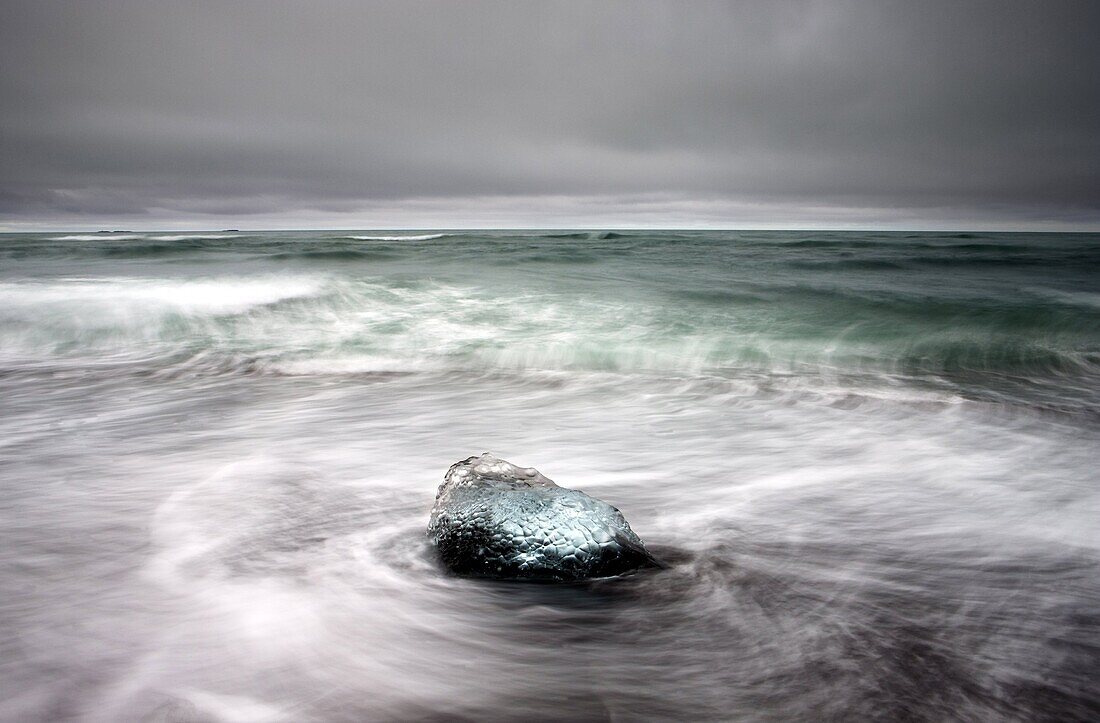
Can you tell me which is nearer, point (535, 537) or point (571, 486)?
point (535, 537)

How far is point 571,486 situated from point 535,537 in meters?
1.19

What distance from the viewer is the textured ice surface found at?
244 centimetres

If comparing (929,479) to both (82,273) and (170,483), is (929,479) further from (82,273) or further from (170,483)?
(82,273)

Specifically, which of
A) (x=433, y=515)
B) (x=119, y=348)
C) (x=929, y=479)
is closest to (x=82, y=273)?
(x=119, y=348)

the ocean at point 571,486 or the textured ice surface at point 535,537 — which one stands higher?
the textured ice surface at point 535,537

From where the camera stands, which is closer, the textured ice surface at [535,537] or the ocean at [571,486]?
the ocean at [571,486]

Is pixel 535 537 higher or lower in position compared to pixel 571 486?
higher

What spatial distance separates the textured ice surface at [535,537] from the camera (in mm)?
2438

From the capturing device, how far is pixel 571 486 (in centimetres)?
362

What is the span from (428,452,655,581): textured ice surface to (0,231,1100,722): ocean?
0.09 m

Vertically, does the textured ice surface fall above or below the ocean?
above

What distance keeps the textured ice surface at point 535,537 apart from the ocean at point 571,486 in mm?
89

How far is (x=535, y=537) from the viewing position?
245cm

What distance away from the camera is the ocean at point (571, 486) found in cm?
195
